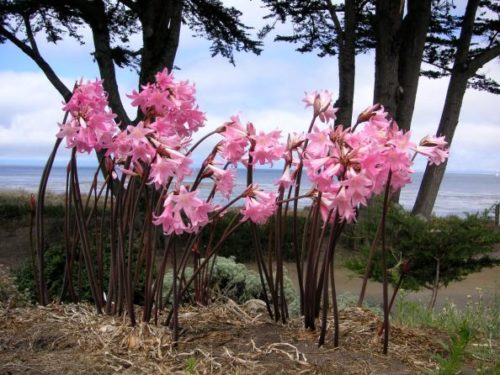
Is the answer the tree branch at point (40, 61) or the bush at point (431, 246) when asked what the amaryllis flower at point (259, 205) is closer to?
the bush at point (431, 246)

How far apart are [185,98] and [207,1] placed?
35.2ft

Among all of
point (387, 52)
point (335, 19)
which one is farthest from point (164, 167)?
point (335, 19)

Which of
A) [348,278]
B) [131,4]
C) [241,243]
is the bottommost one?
[348,278]

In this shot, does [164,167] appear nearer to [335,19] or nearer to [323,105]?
[323,105]

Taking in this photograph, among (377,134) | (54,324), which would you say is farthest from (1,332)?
(377,134)

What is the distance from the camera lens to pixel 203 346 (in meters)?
2.88

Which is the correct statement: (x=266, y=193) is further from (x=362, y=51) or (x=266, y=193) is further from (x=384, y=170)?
(x=362, y=51)

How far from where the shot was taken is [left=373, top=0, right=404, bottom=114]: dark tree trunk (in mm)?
12703

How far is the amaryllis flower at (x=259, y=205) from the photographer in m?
2.81

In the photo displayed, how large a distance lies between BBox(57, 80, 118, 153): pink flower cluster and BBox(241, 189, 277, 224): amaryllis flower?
79 cm

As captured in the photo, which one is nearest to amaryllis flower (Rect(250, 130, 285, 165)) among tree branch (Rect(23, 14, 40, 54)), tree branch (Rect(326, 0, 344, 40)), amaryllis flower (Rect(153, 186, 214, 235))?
amaryllis flower (Rect(153, 186, 214, 235))

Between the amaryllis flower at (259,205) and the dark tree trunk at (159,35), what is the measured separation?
31.4 ft

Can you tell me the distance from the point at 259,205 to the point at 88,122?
99 centimetres

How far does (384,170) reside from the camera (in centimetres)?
270
